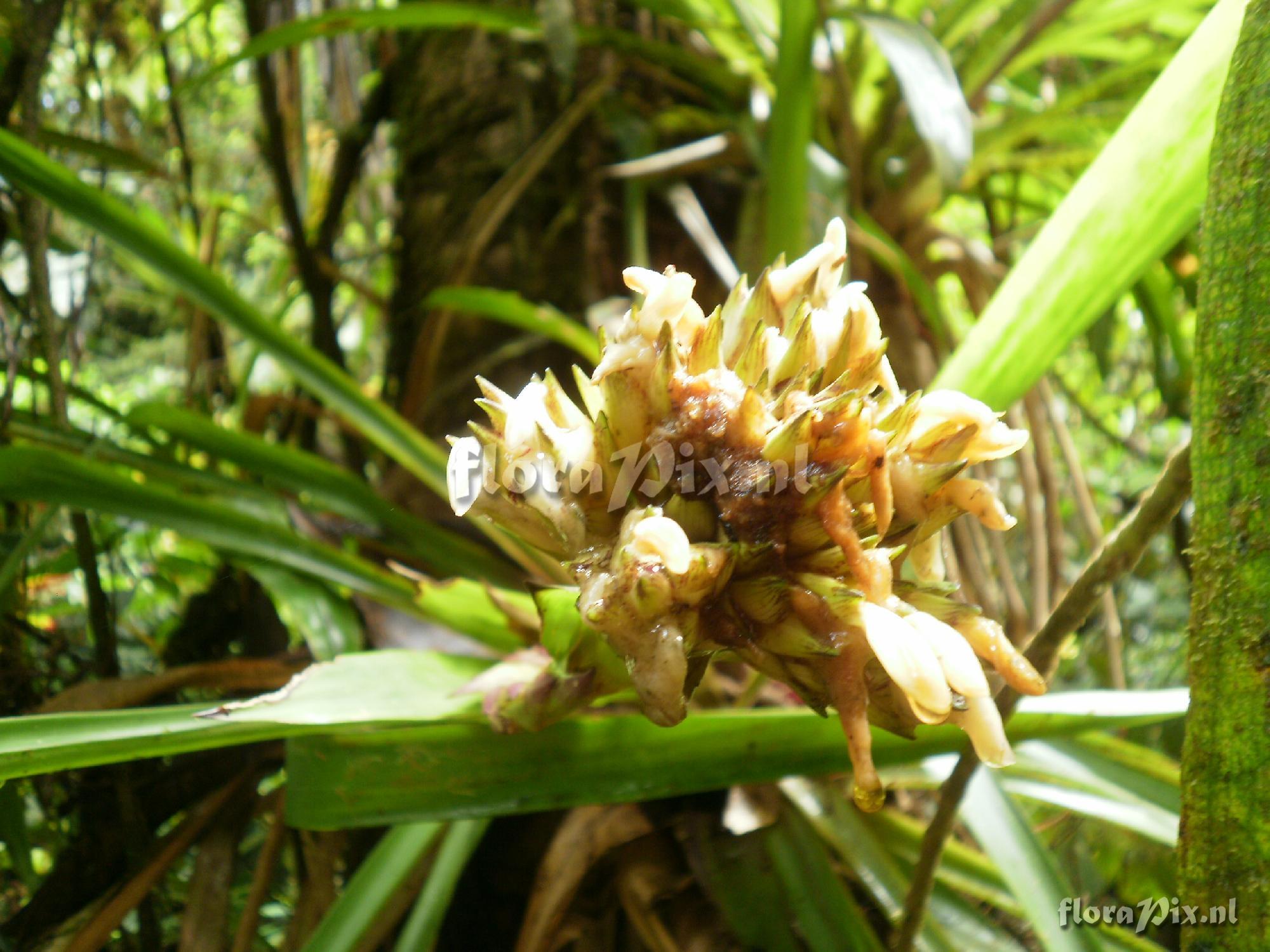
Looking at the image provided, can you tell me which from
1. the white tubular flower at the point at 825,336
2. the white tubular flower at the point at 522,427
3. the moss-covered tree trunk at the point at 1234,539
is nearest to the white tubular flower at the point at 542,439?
the white tubular flower at the point at 522,427

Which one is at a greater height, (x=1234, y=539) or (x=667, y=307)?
(x=667, y=307)

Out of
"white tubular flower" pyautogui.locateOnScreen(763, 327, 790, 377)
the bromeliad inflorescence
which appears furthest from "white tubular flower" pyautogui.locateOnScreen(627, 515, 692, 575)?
"white tubular flower" pyautogui.locateOnScreen(763, 327, 790, 377)

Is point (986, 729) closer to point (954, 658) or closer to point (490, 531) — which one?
point (954, 658)

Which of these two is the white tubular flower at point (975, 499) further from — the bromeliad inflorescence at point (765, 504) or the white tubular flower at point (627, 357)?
the white tubular flower at point (627, 357)

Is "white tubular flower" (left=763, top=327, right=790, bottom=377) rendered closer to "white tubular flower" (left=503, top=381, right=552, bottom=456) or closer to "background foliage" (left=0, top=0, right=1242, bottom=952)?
"white tubular flower" (left=503, top=381, right=552, bottom=456)

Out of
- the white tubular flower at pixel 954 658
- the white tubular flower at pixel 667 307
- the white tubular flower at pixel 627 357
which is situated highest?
the white tubular flower at pixel 667 307

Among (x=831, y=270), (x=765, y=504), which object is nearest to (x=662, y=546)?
(x=765, y=504)
